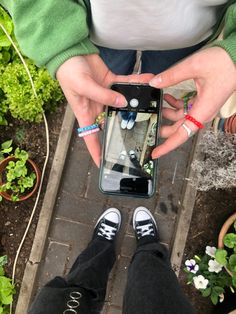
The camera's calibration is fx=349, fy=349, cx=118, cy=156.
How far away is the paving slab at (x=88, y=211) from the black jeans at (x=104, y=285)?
17 cm

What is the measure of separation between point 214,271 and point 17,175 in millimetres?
1426

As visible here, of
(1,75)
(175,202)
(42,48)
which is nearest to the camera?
(42,48)

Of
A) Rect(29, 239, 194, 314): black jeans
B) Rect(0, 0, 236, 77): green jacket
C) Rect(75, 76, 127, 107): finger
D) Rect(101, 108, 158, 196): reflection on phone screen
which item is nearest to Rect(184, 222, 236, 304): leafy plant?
Rect(29, 239, 194, 314): black jeans

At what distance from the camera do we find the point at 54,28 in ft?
3.48

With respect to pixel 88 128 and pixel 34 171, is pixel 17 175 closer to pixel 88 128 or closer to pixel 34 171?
pixel 34 171

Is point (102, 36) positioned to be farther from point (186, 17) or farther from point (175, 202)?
point (175, 202)

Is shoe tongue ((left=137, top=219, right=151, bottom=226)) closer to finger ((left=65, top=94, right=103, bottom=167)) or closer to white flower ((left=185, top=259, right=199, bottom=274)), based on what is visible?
white flower ((left=185, top=259, right=199, bottom=274))

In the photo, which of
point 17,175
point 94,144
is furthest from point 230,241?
point 17,175

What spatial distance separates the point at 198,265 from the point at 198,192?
0.50 metres

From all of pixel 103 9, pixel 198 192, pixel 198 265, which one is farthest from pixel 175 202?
pixel 103 9

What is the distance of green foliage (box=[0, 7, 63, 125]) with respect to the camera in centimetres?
219

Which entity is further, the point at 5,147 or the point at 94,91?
the point at 5,147

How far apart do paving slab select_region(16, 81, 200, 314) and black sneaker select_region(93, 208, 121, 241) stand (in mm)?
54

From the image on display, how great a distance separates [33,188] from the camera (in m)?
2.49
